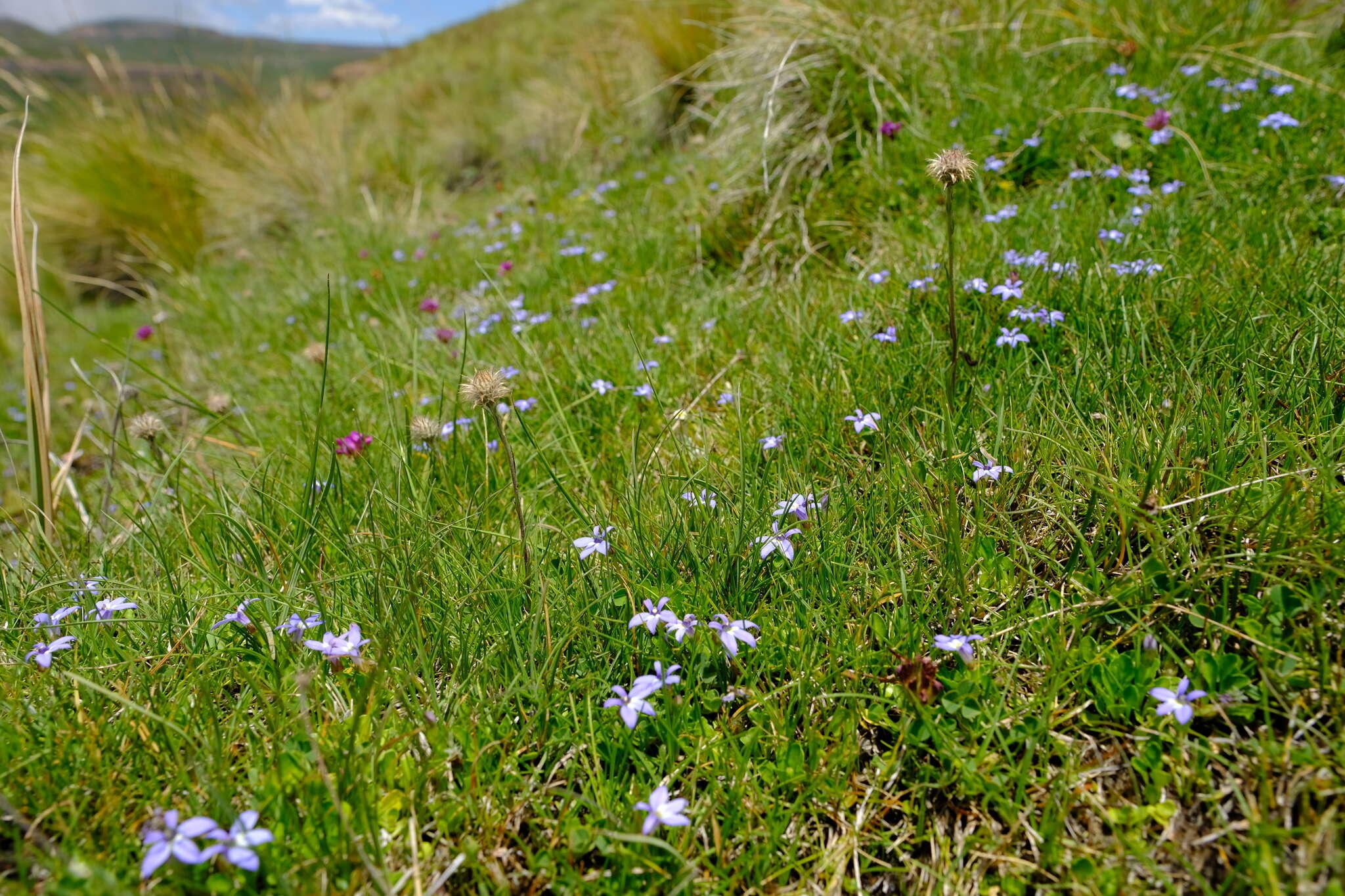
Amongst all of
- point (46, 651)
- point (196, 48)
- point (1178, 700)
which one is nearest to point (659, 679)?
point (1178, 700)

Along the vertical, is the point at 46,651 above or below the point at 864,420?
below

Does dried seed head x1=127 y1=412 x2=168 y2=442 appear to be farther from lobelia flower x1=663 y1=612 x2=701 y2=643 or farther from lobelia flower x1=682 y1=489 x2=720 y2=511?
lobelia flower x1=663 y1=612 x2=701 y2=643

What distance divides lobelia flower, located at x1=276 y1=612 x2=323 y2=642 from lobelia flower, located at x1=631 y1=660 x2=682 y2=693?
76 cm

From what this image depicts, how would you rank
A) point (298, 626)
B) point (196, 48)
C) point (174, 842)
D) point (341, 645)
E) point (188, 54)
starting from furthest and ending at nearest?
point (188, 54) → point (196, 48) → point (298, 626) → point (341, 645) → point (174, 842)

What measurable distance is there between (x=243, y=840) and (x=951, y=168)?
1873mm

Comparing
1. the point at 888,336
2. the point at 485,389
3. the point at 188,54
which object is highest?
the point at 188,54

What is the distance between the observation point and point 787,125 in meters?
4.30

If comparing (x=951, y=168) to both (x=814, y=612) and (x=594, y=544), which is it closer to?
(x=814, y=612)

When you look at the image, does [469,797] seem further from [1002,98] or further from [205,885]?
[1002,98]

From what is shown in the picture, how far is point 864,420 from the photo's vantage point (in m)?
2.18

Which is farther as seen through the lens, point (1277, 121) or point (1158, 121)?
point (1158, 121)

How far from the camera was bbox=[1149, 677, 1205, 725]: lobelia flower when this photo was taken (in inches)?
53.9

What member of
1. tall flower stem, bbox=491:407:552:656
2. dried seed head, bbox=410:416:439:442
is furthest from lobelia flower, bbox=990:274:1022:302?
dried seed head, bbox=410:416:439:442

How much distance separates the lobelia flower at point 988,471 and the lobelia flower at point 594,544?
2.97 feet
